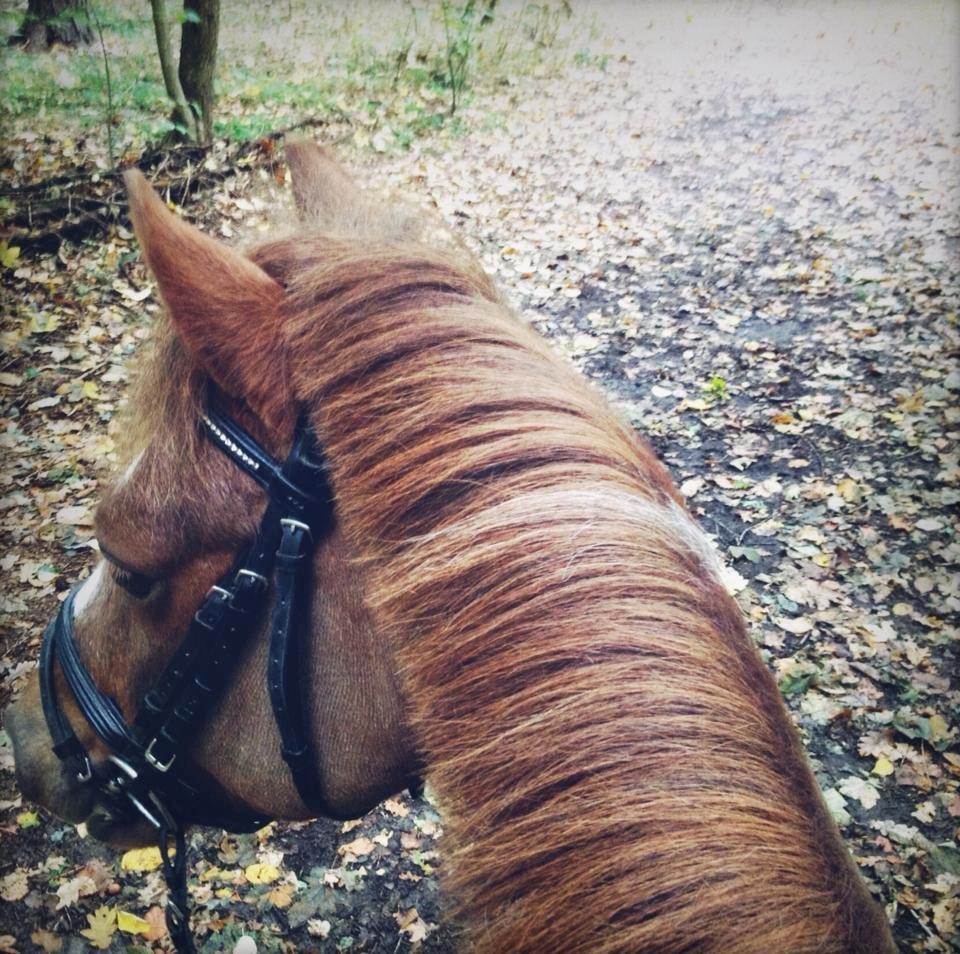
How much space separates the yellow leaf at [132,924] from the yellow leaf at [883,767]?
150 inches

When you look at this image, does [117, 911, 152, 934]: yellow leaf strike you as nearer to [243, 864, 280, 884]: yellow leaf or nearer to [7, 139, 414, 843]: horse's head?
[243, 864, 280, 884]: yellow leaf

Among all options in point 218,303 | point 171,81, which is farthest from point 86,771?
point 171,81

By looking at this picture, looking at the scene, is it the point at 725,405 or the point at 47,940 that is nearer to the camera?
the point at 47,940

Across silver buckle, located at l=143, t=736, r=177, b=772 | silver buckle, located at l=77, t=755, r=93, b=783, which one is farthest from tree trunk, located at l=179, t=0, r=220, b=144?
silver buckle, located at l=143, t=736, r=177, b=772

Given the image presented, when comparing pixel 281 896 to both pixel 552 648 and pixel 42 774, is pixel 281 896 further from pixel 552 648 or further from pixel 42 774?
pixel 552 648

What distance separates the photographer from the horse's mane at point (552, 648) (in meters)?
0.87

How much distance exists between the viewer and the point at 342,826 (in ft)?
11.8

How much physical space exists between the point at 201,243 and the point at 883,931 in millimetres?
1618

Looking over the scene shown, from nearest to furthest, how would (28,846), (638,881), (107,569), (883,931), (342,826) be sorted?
(638,881), (883,931), (107,569), (28,846), (342,826)

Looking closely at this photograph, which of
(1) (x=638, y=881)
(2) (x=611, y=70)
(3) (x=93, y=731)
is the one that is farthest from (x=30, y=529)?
(2) (x=611, y=70)

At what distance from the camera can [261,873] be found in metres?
3.40

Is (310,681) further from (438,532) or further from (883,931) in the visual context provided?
(883,931)

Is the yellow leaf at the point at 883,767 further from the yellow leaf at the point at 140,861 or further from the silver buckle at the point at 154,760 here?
the yellow leaf at the point at 140,861

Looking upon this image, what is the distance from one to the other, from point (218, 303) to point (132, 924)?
3273 millimetres
